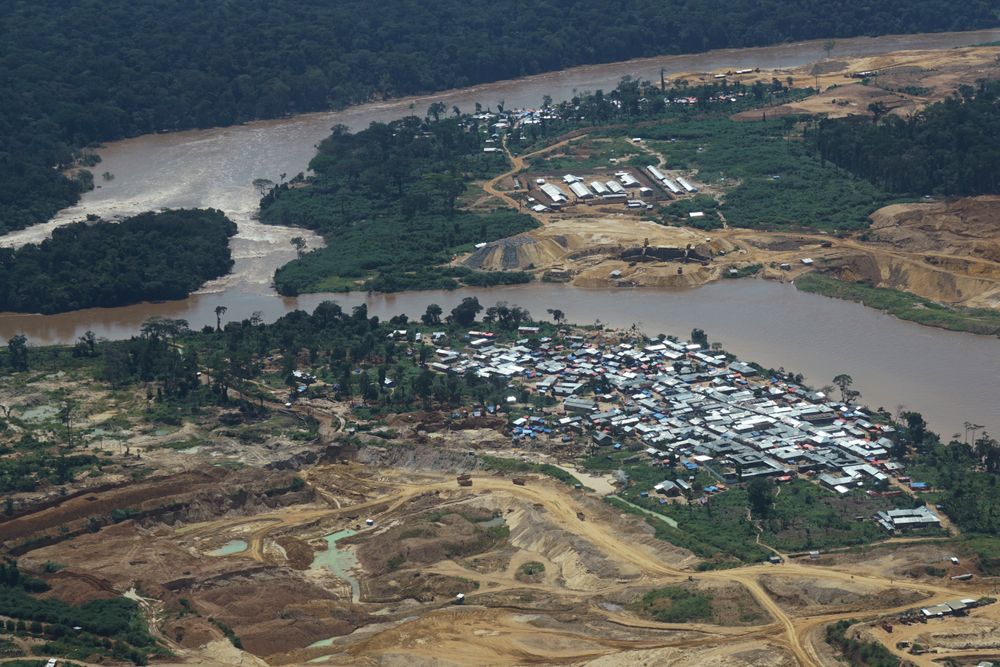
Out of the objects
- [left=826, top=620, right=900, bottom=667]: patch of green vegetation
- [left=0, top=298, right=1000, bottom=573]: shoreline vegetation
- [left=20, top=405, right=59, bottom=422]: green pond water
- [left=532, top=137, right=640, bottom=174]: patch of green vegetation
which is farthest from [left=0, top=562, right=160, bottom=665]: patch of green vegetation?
[left=532, top=137, right=640, bottom=174]: patch of green vegetation

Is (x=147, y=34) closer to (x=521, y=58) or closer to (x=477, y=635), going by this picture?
(x=521, y=58)

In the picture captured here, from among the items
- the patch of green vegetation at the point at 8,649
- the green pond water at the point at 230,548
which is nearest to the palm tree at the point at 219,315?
the green pond water at the point at 230,548

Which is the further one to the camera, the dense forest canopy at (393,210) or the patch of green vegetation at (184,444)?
the dense forest canopy at (393,210)

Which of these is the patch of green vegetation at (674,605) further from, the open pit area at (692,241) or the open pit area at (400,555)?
the open pit area at (692,241)

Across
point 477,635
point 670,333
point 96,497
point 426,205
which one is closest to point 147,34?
point 426,205

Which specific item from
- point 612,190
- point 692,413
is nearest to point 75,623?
point 692,413

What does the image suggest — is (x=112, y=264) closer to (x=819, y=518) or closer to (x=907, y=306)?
(x=907, y=306)

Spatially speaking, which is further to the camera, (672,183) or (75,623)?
(672,183)
